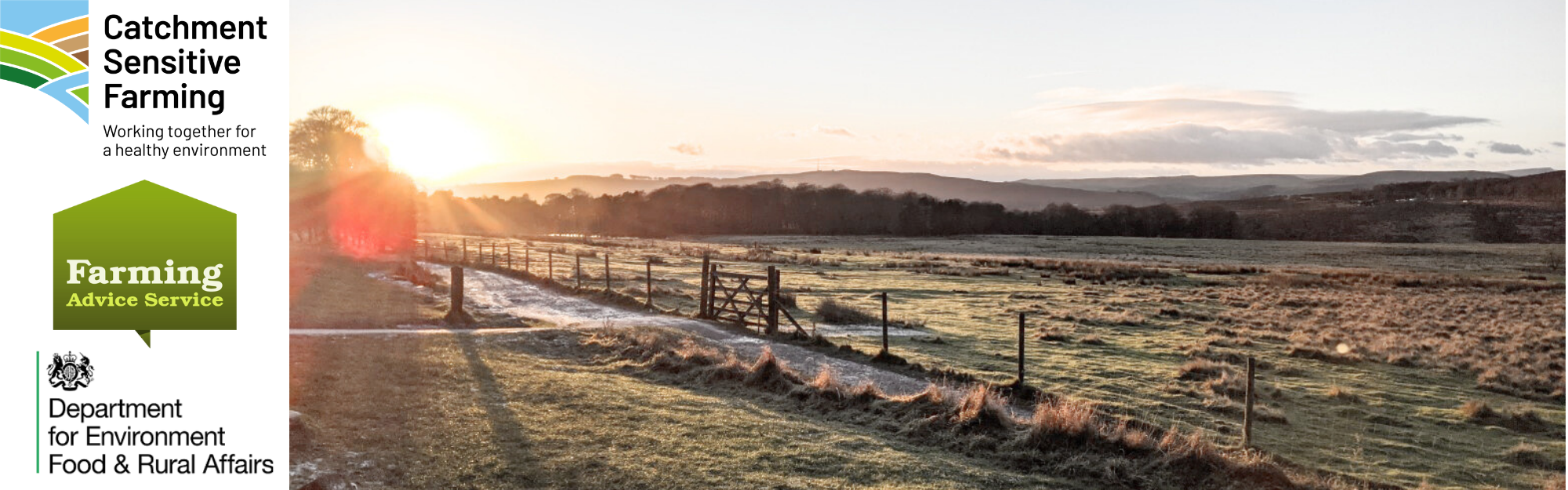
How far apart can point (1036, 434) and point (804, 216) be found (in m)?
129

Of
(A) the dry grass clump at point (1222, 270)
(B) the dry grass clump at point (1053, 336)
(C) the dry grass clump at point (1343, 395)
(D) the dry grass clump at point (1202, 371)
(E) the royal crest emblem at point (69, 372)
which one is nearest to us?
(E) the royal crest emblem at point (69, 372)

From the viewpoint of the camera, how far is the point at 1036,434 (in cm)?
1134

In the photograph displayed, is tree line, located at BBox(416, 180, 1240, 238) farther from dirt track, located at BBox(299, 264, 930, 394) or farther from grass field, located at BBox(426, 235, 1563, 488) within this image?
dirt track, located at BBox(299, 264, 930, 394)

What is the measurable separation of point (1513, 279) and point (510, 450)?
222 ft

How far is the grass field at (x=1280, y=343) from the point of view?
14.9 metres

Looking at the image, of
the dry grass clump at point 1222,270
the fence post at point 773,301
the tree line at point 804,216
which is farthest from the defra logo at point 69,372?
the tree line at point 804,216

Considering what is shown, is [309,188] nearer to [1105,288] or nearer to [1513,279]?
[1105,288]

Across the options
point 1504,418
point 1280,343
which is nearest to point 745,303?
point 1280,343

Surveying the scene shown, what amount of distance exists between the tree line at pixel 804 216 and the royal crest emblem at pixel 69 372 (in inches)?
4793

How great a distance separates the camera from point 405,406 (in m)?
12.2

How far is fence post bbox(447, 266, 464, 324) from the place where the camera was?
897 inches

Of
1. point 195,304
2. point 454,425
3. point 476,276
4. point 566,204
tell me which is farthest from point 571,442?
point 566,204

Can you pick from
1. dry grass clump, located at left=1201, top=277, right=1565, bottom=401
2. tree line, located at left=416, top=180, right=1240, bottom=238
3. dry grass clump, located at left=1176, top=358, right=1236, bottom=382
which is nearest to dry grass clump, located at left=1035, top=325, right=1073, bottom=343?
dry grass clump, located at left=1176, top=358, right=1236, bottom=382

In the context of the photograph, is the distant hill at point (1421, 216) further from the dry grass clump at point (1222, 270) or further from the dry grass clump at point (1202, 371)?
the dry grass clump at point (1202, 371)
